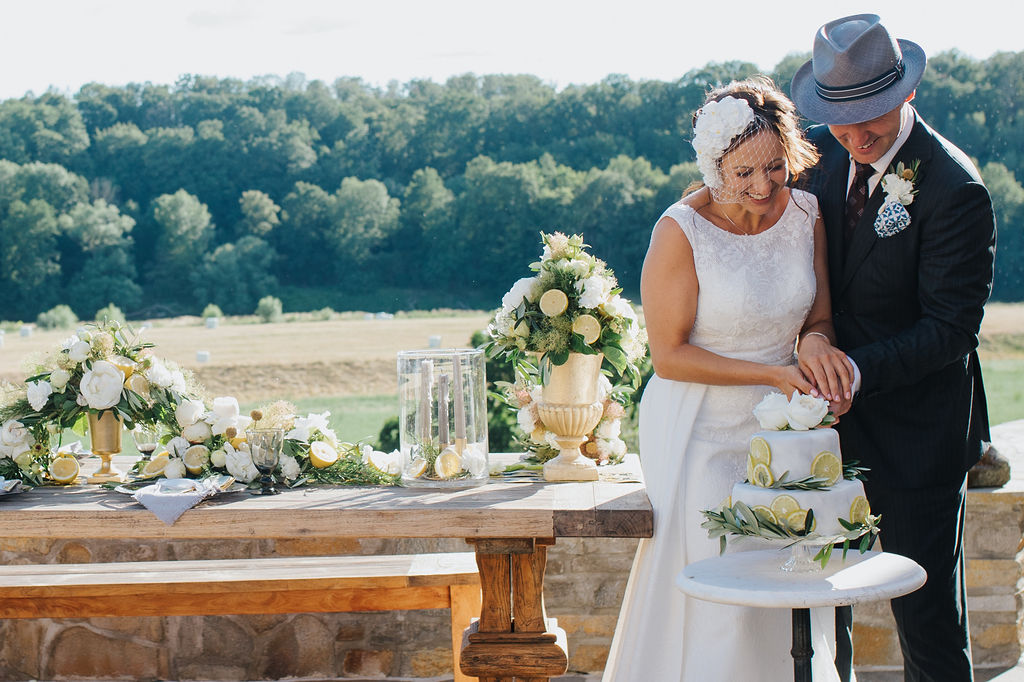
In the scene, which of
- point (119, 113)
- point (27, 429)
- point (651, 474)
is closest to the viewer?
point (651, 474)

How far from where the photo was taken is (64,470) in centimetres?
265

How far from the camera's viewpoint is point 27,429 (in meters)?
2.64

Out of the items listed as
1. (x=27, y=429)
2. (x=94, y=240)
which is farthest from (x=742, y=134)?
(x=94, y=240)

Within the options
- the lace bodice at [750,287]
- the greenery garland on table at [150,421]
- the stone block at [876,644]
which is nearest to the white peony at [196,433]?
the greenery garland on table at [150,421]

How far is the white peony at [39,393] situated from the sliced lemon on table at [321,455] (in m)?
0.70

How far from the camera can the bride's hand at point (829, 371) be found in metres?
2.15

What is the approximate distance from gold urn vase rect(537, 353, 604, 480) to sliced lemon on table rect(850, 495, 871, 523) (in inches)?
33.3

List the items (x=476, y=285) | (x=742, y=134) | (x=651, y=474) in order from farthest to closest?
(x=476, y=285), (x=651, y=474), (x=742, y=134)

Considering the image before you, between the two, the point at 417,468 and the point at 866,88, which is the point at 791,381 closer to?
the point at 866,88

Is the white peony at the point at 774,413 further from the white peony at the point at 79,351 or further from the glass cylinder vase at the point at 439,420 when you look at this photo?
the white peony at the point at 79,351

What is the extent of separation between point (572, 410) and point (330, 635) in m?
1.39

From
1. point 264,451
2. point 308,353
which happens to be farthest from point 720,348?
point 308,353

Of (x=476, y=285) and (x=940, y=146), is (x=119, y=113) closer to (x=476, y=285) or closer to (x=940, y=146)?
(x=476, y=285)

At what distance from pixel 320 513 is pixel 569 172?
23.4 meters
